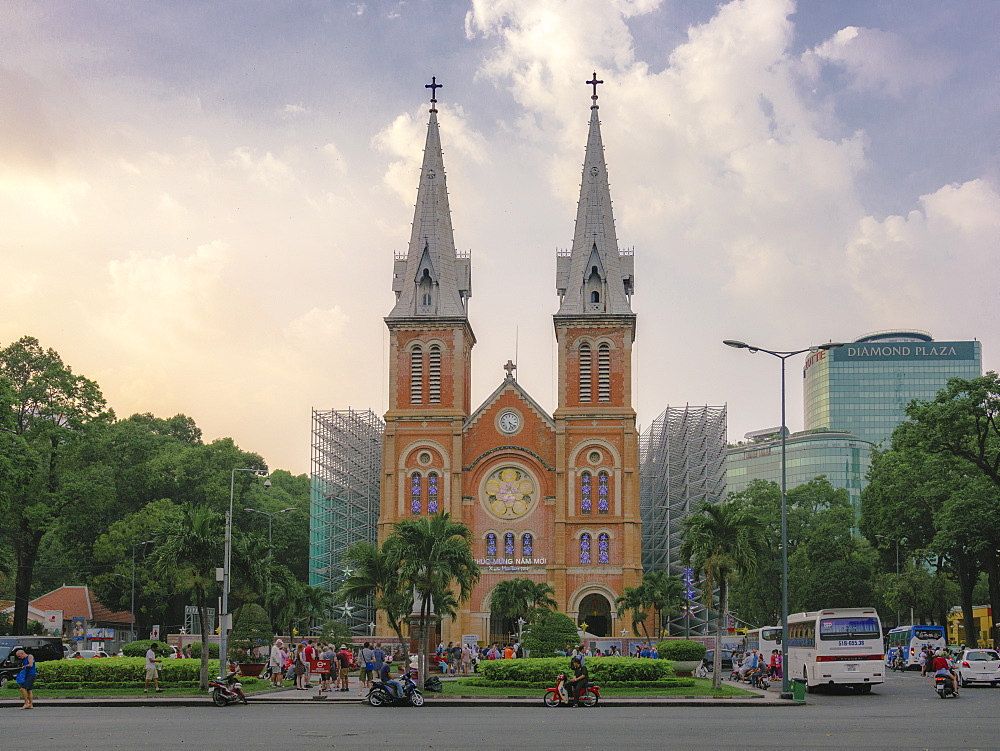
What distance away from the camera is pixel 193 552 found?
39.4 m

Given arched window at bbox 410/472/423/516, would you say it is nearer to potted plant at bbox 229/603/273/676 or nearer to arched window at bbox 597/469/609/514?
arched window at bbox 597/469/609/514

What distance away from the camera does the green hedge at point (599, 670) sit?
38281 millimetres

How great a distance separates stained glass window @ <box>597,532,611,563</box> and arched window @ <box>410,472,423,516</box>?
463 inches

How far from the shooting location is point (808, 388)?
19438 cm

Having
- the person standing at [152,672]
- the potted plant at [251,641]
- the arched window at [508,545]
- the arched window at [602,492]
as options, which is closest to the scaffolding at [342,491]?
the arched window at [508,545]

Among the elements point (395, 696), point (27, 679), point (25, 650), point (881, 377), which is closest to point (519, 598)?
point (25, 650)

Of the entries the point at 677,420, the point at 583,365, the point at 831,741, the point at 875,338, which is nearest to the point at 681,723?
the point at 831,741

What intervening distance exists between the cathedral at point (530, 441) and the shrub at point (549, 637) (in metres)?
25.6

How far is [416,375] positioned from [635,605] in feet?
69.3

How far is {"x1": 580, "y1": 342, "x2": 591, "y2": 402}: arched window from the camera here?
260 feet

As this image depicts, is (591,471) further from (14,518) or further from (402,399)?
(14,518)

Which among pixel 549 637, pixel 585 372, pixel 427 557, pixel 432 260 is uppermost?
pixel 432 260

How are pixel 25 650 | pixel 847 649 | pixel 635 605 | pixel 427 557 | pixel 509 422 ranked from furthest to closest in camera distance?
pixel 509 422, pixel 635 605, pixel 25 650, pixel 427 557, pixel 847 649

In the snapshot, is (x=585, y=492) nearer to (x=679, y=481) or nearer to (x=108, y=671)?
(x=679, y=481)
